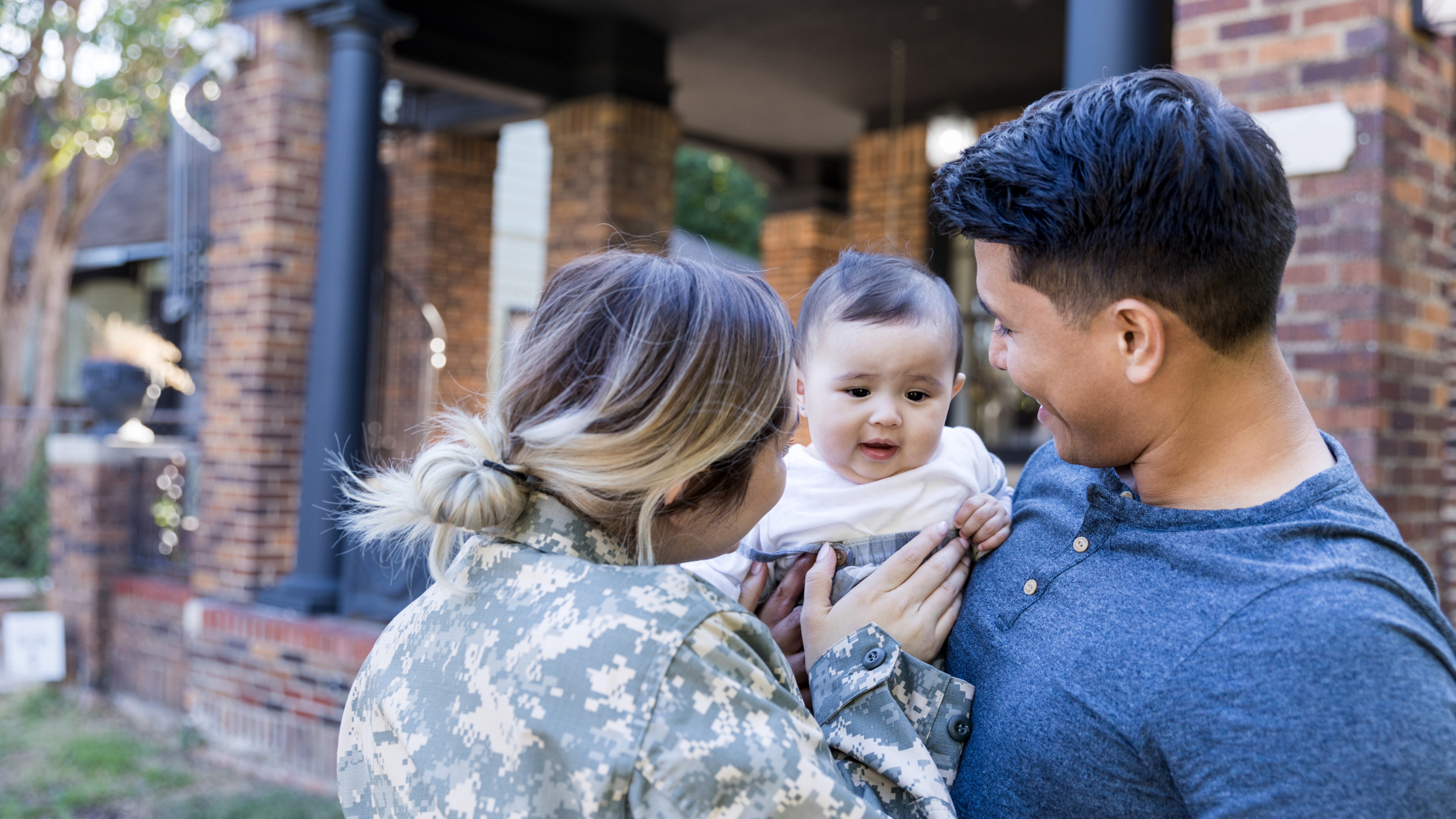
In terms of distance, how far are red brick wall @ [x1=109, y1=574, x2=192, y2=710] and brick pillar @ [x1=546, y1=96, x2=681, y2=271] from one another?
10.4 feet

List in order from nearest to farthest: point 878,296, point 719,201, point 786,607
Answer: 1. point 786,607
2. point 878,296
3. point 719,201

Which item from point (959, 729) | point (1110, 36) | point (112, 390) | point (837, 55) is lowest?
point (959, 729)

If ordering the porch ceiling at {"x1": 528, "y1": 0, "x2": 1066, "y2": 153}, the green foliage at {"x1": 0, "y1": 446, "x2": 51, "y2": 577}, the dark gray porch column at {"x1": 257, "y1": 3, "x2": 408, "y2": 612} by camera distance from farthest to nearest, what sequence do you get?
the green foliage at {"x1": 0, "y1": 446, "x2": 51, "y2": 577}
the porch ceiling at {"x1": 528, "y1": 0, "x2": 1066, "y2": 153}
the dark gray porch column at {"x1": 257, "y1": 3, "x2": 408, "y2": 612}

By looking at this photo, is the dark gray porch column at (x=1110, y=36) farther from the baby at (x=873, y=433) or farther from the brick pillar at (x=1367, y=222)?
the baby at (x=873, y=433)

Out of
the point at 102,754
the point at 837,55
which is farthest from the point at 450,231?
the point at 102,754

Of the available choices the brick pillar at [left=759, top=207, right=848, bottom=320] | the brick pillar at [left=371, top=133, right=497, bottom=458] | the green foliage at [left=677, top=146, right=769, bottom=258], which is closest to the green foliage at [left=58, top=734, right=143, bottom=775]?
the brick pillar at [left=371, top=133, right=497, bottom=458]

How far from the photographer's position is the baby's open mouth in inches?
82.7

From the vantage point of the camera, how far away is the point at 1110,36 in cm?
355

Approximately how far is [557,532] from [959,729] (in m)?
0.62

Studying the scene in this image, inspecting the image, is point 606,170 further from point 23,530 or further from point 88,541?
point 23,530

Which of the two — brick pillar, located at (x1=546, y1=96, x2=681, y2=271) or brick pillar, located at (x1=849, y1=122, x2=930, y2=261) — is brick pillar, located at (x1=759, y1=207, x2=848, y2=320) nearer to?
brick pillar, located at (x1=849, y1=122, x2=930, y2=261)

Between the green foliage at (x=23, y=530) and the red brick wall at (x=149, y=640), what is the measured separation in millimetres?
1653

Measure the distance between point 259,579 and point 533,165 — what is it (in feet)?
29.8

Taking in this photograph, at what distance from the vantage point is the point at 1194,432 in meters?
1.47
